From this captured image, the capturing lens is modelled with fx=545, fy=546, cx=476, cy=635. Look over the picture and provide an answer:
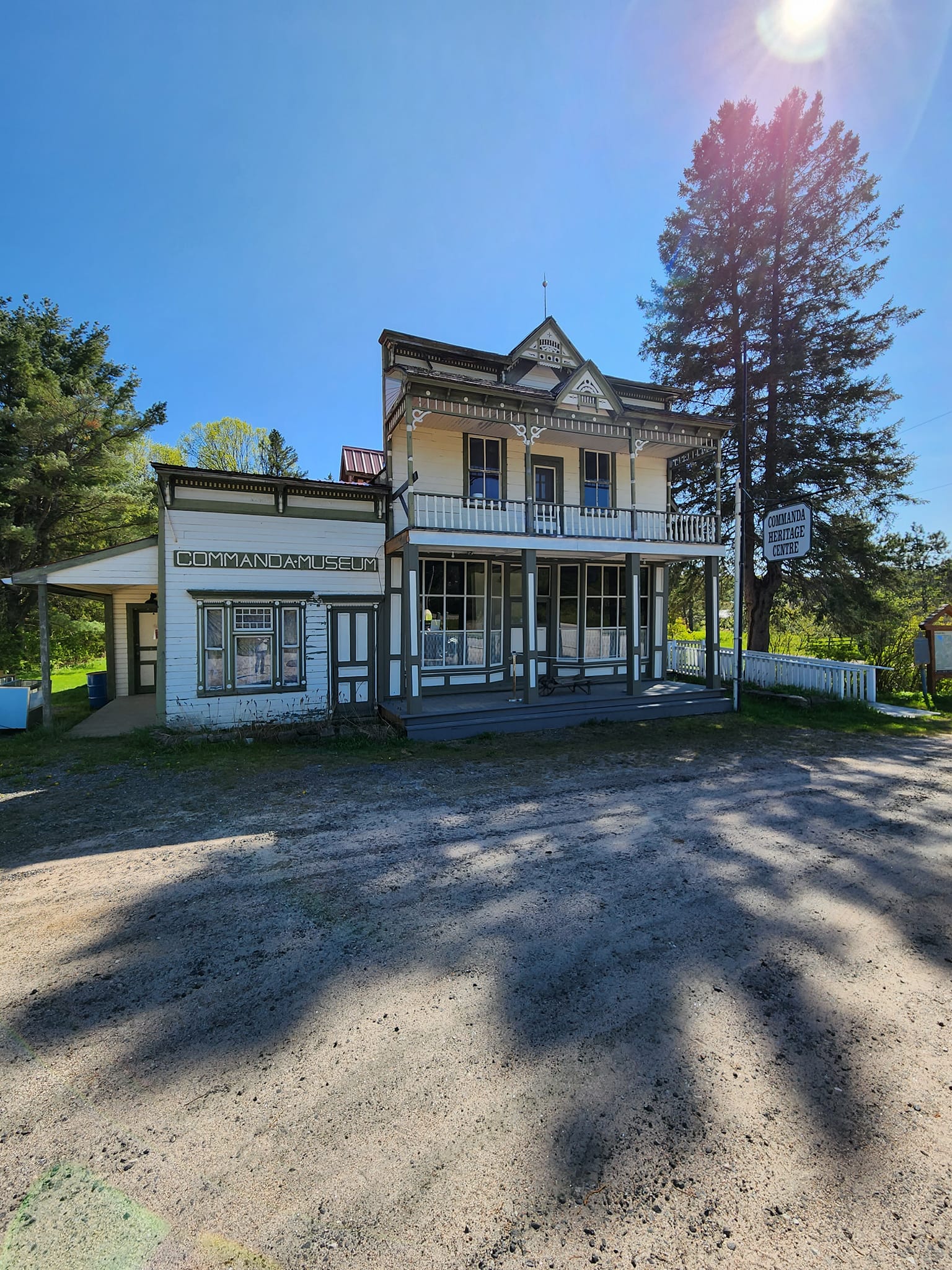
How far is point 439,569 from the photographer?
13.3 metres

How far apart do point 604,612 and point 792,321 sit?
1206 centimetres

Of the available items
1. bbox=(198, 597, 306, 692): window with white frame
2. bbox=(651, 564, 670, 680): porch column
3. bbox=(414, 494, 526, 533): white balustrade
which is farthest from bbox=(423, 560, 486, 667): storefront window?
bbox=(651, 564, 670, 680): porch column

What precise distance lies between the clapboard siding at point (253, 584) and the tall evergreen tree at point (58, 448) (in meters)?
11.2

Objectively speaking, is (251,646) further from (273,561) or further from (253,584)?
(273,561)

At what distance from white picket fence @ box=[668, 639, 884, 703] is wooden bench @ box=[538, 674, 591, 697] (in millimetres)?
3632

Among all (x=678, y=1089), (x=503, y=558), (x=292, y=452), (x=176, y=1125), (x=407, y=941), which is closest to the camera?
(x=176, y=1125)

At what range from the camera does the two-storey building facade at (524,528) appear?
11.6m

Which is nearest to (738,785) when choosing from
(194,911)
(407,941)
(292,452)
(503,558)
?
(407,941)

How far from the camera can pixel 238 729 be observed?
10742mm

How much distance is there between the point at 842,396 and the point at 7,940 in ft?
73.6

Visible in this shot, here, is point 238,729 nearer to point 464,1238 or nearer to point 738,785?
point 738,785

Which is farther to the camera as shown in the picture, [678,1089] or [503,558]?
[503,558]

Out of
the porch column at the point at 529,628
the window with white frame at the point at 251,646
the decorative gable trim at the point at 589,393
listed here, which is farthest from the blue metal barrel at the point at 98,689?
the decorative gable trim at the point at 589,393

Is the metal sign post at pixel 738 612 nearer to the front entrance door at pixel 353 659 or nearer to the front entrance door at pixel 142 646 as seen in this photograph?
the front entrance door at pixel 353 659
